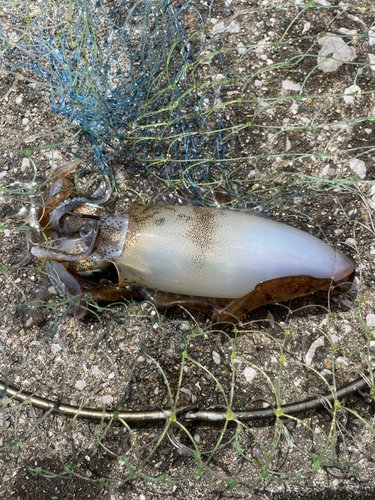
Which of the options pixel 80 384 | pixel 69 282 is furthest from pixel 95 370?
pixel 69 282

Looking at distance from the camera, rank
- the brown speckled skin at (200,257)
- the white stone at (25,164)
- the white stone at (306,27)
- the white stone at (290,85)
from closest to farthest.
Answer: the brown speckled skin at (200,257)
the white stone at (25,164)
the white stone at (290,85)
the white stone at (306,27)

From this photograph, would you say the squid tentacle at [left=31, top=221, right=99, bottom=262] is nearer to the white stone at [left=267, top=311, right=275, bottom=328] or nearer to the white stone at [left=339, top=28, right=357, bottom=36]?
the white stone at [left=267, top=311, right=275, bottom=328]

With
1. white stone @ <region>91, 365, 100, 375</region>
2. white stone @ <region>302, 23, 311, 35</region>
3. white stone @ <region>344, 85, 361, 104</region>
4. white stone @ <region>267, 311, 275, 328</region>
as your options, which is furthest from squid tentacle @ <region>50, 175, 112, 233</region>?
white stone @ <region>302, 23, 311, 35</region>

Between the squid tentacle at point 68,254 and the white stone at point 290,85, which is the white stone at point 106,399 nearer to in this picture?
the squid tentacle at point 68,254

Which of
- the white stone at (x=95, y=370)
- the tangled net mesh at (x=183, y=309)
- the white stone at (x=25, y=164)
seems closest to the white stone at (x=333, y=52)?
the tangled net mesh at (x=183, y=309)

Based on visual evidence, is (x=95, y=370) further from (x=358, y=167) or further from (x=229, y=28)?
(x=229, y=28)

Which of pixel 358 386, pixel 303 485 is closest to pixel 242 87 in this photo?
pixel 358 386
